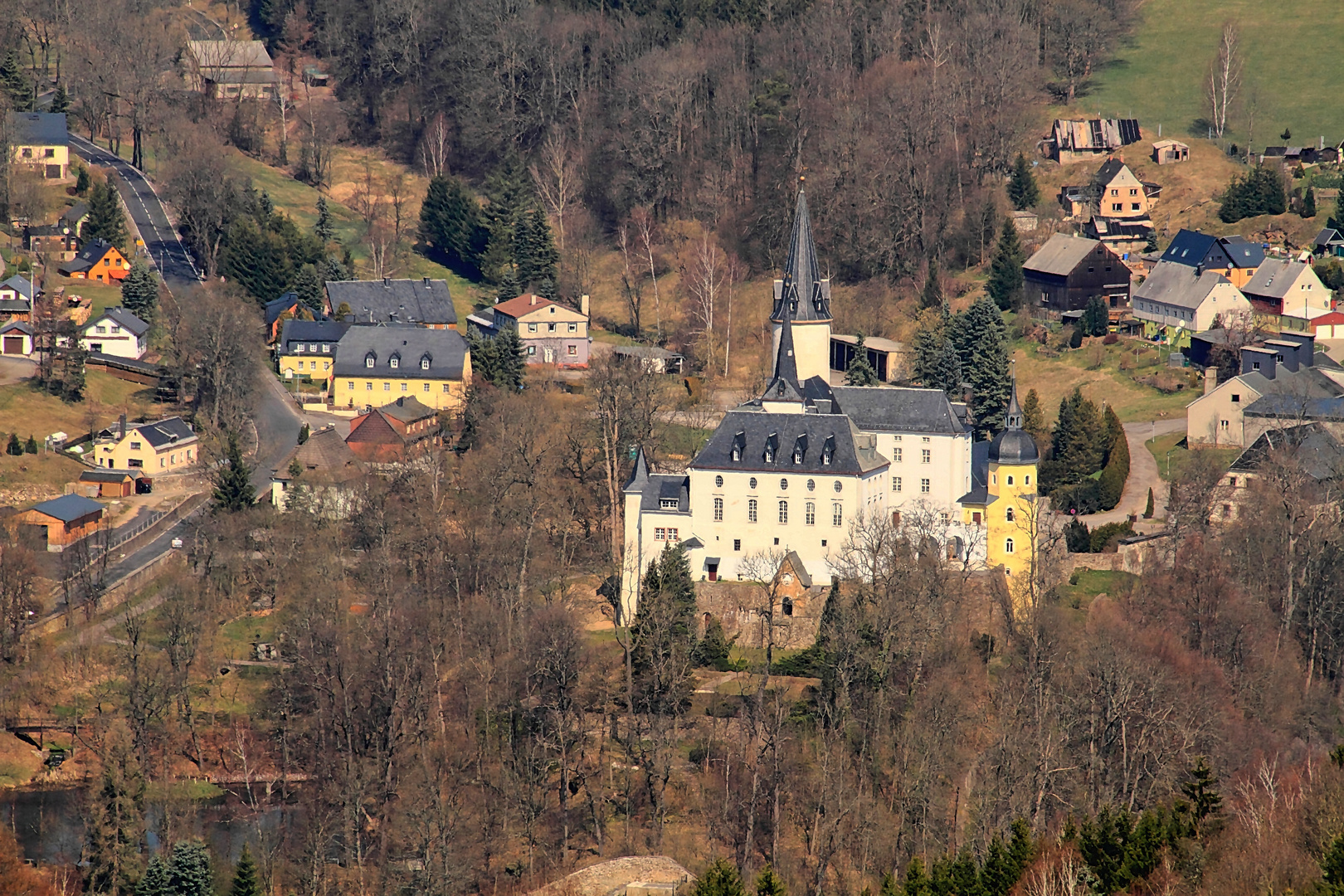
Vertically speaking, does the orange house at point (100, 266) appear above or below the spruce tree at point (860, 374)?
above

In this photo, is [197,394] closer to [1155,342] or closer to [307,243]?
[307,243]

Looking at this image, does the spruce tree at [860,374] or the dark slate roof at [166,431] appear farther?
the spruce tree at [860,374]

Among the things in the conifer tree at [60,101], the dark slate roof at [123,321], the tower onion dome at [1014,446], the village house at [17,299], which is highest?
the conifer tree at [60,101]

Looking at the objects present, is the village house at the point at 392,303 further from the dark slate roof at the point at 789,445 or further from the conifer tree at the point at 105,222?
the dark slate roof at the point at 789,445

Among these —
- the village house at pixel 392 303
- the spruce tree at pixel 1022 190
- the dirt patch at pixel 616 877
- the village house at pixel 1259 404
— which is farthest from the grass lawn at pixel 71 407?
the village house at pixel 1259 404

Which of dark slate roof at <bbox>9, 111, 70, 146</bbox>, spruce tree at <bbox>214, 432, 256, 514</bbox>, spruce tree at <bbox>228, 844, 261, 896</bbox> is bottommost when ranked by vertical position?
spruce tree at <bbox>228, 844, 261, 896</bbox>

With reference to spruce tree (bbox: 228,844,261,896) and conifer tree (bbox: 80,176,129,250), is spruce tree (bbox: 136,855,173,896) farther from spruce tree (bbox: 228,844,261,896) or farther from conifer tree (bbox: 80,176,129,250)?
conifer tree (bbox: 80,176,129,250)

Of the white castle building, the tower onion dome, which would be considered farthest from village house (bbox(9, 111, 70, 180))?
the tower onion dome
